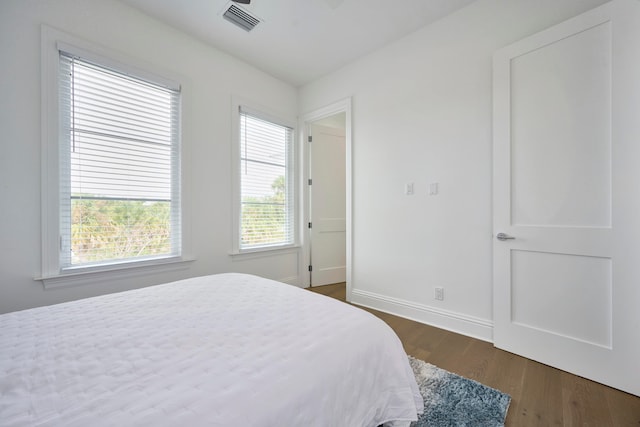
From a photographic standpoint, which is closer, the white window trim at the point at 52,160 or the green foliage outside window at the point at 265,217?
the white window trim at the point at 52,160

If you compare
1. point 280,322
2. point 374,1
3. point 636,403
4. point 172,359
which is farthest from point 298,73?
point 636,403

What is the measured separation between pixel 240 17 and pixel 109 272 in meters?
2.44

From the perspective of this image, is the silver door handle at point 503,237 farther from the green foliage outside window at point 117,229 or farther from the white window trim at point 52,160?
the white window trim at point 52,160

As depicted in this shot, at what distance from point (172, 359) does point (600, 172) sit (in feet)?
8.13

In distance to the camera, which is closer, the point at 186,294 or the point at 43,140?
the point at 186,294

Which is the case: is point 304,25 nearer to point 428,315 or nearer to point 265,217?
point 265,217

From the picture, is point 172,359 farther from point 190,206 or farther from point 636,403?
point 636,403

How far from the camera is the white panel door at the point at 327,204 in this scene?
3.78m

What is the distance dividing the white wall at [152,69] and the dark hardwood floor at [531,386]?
207 centimetres

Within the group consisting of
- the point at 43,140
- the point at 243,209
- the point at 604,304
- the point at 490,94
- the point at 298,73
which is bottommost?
the point at 604,304

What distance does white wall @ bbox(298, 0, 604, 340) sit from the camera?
2.19 m

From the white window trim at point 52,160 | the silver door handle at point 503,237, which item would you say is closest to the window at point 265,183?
the white window trim at point 52,160

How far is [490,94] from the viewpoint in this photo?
2170 millimetres

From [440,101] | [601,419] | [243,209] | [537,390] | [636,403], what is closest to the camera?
[601,419]
